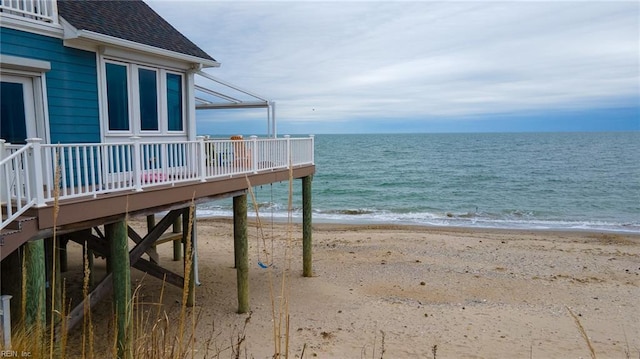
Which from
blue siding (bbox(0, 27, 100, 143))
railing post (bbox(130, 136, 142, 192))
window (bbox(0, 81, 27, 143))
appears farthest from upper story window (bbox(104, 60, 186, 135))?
railing post (bbox(130, 136, 142, 192))

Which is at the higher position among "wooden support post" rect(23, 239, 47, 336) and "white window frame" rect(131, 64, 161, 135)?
"white window frame" rect(131, 64, 161, 135)

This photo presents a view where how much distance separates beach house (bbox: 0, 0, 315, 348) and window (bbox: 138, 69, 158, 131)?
2 centimetres

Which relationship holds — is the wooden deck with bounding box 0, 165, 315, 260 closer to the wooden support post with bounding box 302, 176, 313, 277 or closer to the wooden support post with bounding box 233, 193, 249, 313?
the wooden support post with bounding box 233, 193, 249, 313

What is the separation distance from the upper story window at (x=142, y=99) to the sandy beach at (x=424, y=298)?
139 inches

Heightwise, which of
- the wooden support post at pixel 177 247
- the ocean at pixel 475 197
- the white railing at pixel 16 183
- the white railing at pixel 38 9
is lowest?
the ocean at pixel 475 197

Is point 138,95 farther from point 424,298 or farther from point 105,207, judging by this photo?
point 424,298

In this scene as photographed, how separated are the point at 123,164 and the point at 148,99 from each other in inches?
111

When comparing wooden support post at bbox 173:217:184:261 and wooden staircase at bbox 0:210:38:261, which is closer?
wooden staircase at bbox 0:210:38:261

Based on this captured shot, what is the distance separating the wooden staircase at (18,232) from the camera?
474cm

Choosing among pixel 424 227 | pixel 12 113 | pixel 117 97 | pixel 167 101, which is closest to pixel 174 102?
pixel 167 101

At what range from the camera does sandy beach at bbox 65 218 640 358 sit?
8180 mm

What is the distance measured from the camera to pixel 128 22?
884cm

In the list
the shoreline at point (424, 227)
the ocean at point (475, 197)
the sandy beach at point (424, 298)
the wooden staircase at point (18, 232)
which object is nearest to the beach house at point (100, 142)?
the wooden staircase at point (18, 232)

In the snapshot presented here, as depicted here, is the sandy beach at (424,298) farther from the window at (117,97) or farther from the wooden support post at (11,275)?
the window at (117,97)
